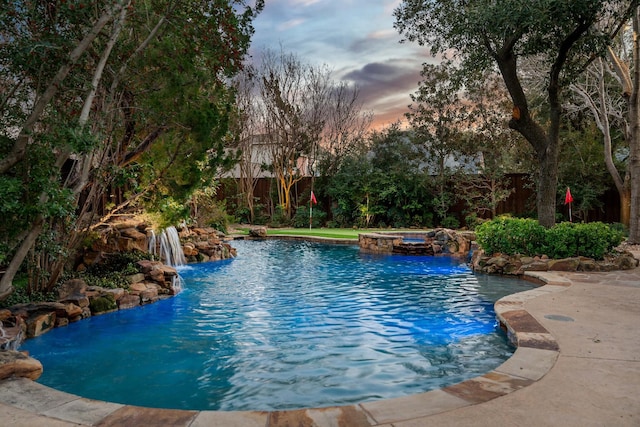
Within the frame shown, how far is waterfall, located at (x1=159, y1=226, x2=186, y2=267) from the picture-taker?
10.2m

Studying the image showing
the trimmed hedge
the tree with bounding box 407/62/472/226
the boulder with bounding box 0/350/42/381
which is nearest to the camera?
the boulder with bounding box 0/350/42/381

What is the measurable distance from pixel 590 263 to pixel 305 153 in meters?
15.8

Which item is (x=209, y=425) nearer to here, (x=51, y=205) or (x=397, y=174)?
(x=51, y=205)

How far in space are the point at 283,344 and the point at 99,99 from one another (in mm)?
4100

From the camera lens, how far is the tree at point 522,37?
7543 millimetres

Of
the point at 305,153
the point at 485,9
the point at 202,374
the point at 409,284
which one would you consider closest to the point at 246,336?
the point at 202,374

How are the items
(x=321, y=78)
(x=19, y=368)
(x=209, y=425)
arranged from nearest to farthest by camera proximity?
(x=209, y=425)
(x=19, y=368)
(x=321, y=78)

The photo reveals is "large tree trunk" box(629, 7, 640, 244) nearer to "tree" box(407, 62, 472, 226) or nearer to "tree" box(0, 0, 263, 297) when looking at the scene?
"tree" box(407, 62, 472, 226)

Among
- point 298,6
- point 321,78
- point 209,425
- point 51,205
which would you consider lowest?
point 209,425

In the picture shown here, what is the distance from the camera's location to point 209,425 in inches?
95.6

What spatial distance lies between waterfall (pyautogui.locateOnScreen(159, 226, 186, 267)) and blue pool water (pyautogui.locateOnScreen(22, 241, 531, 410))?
2125mm

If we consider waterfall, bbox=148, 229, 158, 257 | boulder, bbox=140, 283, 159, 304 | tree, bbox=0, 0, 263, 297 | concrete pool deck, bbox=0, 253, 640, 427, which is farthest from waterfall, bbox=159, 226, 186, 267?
concrete pool deck, bbox=0, 253, 640, 427

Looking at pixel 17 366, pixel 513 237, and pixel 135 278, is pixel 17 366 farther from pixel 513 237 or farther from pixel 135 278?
pixel 513 237

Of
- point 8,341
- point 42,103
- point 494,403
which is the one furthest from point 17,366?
point 494,403
